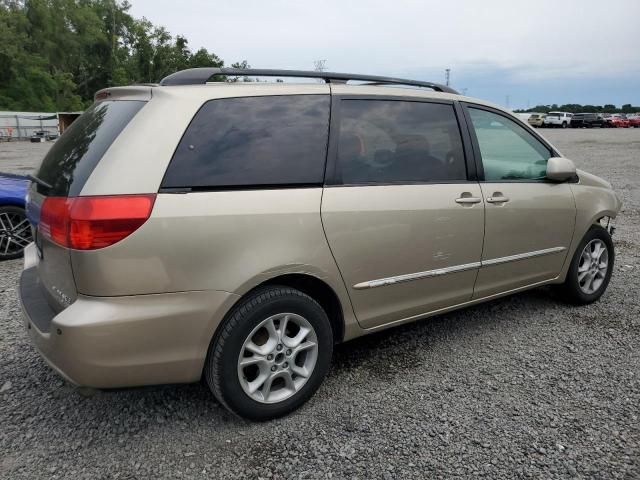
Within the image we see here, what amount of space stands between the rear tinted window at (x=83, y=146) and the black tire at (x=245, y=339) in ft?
3.00

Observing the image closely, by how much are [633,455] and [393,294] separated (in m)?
1.41

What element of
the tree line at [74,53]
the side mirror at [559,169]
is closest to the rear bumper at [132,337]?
the side mirror at [559,169]

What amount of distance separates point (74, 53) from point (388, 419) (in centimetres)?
7801

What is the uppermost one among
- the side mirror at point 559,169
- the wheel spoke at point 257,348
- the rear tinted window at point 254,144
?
the rear tinted window at point 254,144

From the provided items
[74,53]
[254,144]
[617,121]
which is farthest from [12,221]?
[74,53]

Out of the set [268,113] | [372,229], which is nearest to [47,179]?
[268,113]

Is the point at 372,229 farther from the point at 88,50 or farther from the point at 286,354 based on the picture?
the point at 88,50

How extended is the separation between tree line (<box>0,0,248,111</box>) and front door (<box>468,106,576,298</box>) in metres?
60.7

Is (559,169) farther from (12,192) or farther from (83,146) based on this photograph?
(12,192)

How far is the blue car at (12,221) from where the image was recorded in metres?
5.62

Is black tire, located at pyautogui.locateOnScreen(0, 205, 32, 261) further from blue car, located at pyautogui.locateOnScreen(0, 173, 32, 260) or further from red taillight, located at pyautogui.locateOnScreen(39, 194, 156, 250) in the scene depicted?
red taillight, located at pyautogui.locateOnScreen(39, 194, 156, 250)

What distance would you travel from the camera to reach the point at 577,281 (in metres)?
4.31

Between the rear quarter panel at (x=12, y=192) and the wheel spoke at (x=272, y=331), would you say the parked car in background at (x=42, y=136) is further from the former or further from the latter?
the wheel spoke at (x=272, y=331)

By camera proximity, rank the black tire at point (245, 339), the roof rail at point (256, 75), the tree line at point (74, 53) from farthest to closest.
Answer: the tree line at point (74, 53) < the roof rail at point (256, 75) < the black tire at point (245, 339)
